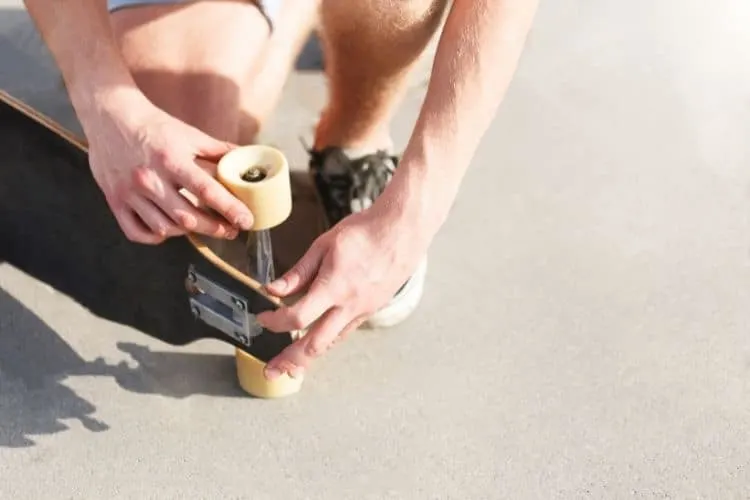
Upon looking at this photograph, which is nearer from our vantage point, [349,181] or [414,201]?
[414,201]

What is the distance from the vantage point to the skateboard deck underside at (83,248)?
0.92m

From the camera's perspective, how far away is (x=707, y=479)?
0.99 metres

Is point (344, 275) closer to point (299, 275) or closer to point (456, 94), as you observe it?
point (299, 275)

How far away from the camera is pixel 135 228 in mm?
861

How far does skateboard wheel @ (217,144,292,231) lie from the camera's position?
0.81 meters

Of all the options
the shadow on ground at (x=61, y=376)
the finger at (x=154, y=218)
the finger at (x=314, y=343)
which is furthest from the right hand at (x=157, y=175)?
the shadow on ground at (x=61, y=376)

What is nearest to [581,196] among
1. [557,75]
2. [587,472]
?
[557,75]

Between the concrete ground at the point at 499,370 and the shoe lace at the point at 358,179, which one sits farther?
the shoe lace at the point at 358,179

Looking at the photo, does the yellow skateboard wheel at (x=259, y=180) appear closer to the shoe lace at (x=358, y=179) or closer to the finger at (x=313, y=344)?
the finger at (x=313, y=344)

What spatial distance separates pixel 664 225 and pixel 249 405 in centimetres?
62

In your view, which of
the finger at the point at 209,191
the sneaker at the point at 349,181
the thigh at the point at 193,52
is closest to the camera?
the finger at the point at 209,191

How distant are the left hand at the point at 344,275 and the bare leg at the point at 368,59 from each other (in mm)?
254

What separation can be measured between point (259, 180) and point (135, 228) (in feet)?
0.45

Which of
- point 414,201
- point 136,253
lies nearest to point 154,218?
point 136,253
